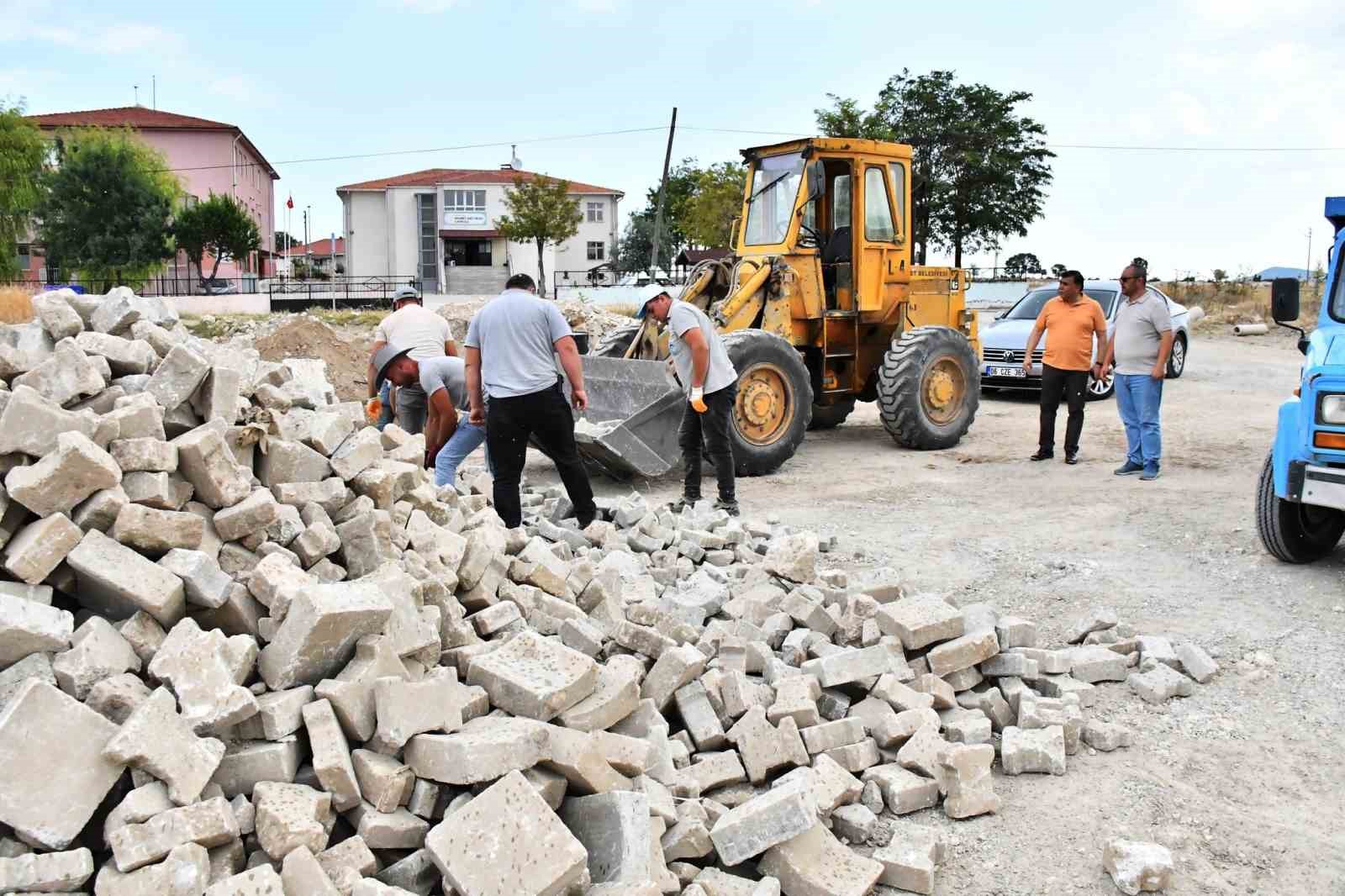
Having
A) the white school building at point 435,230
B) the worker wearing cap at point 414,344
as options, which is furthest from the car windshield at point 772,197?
the white school building at point 435,230

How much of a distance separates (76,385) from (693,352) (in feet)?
14.1

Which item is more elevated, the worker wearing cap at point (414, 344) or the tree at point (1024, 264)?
the tree at point (1024, 264)

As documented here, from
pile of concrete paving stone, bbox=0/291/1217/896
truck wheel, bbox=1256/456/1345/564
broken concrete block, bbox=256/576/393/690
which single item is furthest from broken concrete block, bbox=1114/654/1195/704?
broken concrete block, bbox=256/576/393/690

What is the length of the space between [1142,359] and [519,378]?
17.9 feet

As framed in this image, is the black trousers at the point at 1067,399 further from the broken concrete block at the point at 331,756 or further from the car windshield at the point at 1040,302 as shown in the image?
the broken concrete block at the point at 331,756

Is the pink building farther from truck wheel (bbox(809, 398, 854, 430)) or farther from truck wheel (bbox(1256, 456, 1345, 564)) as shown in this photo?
truck wheel (bbox(1256, 456, 1345, 564))

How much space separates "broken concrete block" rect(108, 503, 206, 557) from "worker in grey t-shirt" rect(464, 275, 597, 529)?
2.77 m

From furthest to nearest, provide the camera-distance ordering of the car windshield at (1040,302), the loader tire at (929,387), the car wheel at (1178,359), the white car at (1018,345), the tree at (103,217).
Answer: the tree at (103,217) → the car wheel at (1178,359) → the car windshield at (1040,302) → the white car at (1018,345) → the loader tire at (929,387)

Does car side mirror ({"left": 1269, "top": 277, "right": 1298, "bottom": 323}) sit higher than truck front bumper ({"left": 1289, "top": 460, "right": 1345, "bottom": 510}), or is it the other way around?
car side mirror ({"left": 1269, "top": 277, "right": 1298, "bottom": 323})

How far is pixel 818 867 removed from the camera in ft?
11.0

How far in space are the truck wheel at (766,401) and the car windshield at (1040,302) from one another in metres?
7.00

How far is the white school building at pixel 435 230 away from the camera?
50.4 m

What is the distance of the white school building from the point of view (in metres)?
50.4

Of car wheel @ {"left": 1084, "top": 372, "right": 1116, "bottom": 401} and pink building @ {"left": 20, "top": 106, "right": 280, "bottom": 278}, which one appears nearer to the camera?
car wheel @ {"left": 1084, "top": 372, "right": 1116, "bottom": 401}
